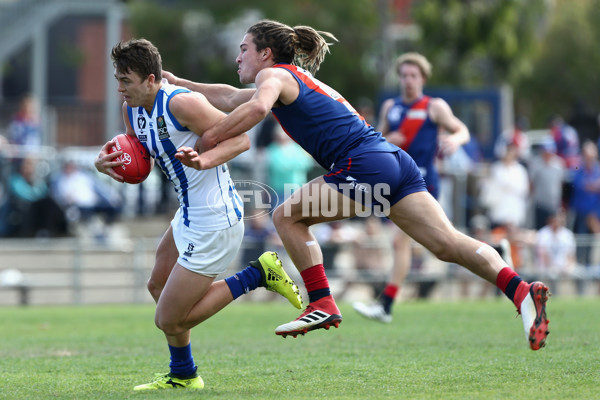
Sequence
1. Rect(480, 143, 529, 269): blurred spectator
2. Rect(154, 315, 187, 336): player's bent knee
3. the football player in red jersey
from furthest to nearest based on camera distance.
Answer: Rect(480, 143, 529, 269): blurred spectator < the football player in red jersey < Rect(154, 315, 187, 336): player's bent knee

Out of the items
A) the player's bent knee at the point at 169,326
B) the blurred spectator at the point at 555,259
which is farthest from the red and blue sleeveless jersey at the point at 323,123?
the blurred spectator at the point at 555,259

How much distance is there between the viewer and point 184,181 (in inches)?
220

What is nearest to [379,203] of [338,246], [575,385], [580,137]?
[575,385]

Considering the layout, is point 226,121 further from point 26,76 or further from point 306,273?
point 26,76

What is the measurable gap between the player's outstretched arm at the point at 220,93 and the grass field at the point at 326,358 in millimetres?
1824

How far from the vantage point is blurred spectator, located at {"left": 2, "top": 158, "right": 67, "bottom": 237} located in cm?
1553

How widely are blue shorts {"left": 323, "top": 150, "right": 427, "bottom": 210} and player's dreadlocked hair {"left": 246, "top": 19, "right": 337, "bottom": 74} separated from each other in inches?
29.4

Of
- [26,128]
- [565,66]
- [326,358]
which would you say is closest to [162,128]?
[326,358]

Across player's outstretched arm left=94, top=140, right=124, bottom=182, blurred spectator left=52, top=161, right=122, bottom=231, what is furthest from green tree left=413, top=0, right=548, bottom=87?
player's outstretched arm left=94, top=140, right=124, bottom=182

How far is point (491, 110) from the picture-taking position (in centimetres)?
1980

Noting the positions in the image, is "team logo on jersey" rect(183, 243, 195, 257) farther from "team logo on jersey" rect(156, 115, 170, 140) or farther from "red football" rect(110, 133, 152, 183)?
"team logo on jersey" rect(156, 115, 170, 140)

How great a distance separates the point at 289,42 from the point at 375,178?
1.03 m

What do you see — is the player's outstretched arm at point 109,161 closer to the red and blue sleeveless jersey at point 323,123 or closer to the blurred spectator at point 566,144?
the red and blue sleeveless jersey at point 323,123

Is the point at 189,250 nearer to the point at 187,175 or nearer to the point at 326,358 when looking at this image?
the point at 187,175
